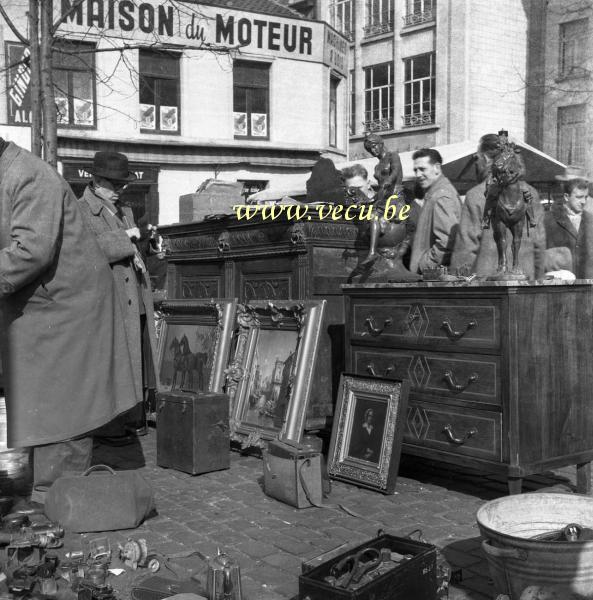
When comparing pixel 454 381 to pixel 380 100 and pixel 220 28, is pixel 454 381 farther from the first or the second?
pixel 380 100

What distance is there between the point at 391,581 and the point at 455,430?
218 centimetres

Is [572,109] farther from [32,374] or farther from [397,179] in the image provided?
[32,374]

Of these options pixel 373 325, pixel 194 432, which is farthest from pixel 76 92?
pixel 373 325

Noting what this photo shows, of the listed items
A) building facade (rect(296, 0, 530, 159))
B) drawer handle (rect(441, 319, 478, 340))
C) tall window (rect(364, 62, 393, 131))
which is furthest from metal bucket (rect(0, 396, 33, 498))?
tall window (rect(364, 62, 393, 131))

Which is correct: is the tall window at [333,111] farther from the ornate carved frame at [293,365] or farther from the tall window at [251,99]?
the ornate carved frame at [293,365]

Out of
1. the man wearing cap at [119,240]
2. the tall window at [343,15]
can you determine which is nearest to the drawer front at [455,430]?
the man wearing cap at [119,240]

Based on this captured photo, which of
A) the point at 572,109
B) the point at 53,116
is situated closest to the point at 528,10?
the point at 572,109

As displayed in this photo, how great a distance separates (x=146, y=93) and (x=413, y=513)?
62.8 ft

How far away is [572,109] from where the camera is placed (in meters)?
28.4

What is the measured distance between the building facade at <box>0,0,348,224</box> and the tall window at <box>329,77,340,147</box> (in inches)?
3.9

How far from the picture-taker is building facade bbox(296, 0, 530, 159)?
95.1 feet

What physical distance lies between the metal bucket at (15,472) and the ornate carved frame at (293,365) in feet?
5.36

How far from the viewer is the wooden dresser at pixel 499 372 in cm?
473

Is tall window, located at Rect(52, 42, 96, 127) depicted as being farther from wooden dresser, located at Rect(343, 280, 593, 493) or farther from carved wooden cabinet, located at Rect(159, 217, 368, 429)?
wooden dresser, located at Rect(343, 280, 593, 493)
